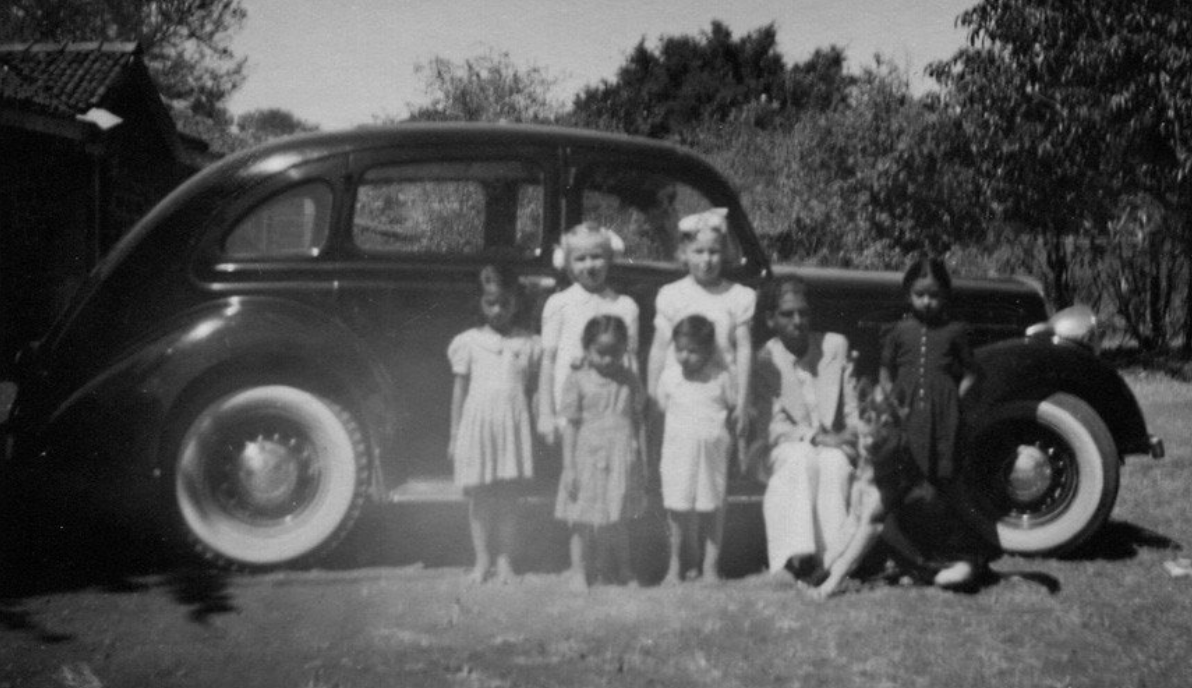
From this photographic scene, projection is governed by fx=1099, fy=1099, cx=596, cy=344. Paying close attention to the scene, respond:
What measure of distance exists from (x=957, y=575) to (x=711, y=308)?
1527mm

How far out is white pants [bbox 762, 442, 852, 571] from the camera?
15.3ft

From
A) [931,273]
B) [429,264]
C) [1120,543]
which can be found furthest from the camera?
[1120,543]

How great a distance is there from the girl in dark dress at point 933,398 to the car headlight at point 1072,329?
0.82 metres

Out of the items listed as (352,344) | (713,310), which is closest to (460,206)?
(352,344)

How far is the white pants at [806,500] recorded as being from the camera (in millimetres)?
4648

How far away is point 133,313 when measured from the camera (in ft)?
15.7

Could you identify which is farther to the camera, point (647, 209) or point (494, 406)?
point (647, 209)

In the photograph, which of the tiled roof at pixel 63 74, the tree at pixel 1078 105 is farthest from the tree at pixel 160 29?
the tree at pixel 1078 105

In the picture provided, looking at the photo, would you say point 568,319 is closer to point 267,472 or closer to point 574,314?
point 574,314

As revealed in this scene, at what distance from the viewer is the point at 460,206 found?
5387 millimetres

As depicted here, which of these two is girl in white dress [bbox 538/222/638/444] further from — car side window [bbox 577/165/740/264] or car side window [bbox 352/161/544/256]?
car side window [bbox 577/165/740/264]

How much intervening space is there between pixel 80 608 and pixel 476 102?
56.7ft

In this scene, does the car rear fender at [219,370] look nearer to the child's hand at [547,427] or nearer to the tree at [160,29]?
the child's hand at [547,427]

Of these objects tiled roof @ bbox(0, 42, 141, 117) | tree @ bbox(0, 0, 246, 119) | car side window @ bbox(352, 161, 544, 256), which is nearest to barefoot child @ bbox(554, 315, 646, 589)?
car side window @ bbox(352, 161, 544, 256)
